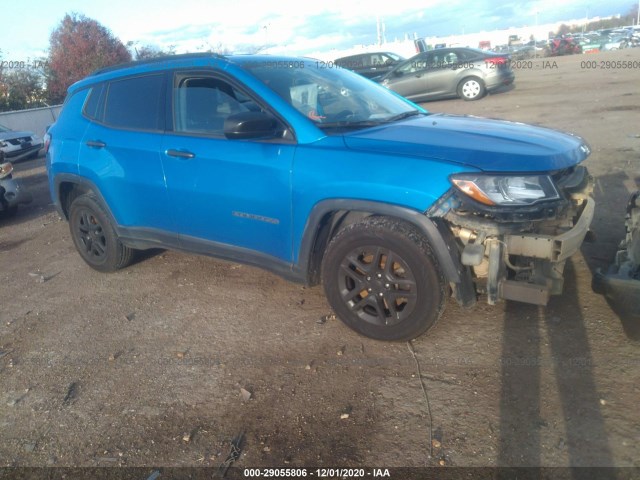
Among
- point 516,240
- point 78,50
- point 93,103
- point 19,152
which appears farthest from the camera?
point 78,50

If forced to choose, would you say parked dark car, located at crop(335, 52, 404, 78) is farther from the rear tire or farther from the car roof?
the car roof

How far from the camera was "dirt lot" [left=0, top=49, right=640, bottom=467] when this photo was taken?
8.54ft

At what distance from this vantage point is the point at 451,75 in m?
15.1

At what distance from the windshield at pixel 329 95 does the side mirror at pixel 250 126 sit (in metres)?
0.27

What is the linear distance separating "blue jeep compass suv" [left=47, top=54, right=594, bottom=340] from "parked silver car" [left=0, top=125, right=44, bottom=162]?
11199 millimetres

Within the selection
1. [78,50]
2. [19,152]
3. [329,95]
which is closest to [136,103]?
[329,95]

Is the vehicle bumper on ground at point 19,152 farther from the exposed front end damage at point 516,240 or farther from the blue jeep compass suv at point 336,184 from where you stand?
the exposed front end damage at point 516,240

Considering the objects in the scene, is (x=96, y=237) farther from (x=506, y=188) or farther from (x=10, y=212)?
(x=10, y=212)

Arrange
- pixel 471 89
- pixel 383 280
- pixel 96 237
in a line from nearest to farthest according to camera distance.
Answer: pixel 383 280
pixel 96 237
pixel 471 89

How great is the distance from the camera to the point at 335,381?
3.13 metres

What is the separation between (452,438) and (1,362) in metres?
3.11

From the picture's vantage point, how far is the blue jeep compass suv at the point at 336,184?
2986mm

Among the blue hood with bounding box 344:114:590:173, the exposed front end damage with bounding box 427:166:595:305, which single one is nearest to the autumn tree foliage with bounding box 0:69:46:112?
the blue hood with bounding box 344:114:590:173

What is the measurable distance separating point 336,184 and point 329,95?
1099 millimetres
